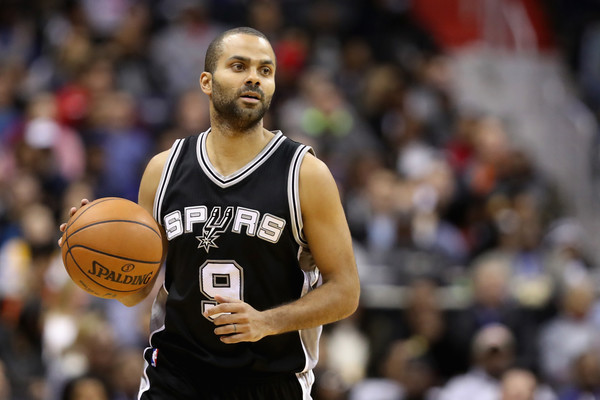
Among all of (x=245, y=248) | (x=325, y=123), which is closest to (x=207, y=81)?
(x=245, y=248)

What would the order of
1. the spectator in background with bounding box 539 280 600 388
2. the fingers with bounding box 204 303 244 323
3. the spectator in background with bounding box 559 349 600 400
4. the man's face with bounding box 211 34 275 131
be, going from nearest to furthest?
1. the fingers with bounding box 204 303 244 323
2. the man's face with bounding box 211 34 275 131
3. the spectator in background with bounding box 559 349 600 400
4. the spectator in background with bounding box 539 280 600 388

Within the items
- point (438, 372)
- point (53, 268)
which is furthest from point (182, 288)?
point (438, 372)

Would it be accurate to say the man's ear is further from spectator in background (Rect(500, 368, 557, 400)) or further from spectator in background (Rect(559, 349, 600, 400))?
spectator in background (Rect(559, 349, 600, 400))

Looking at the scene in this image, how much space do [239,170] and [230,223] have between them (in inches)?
10.5

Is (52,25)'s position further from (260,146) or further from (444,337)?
(260,146)

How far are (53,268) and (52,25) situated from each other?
157 inches

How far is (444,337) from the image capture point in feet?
31.0

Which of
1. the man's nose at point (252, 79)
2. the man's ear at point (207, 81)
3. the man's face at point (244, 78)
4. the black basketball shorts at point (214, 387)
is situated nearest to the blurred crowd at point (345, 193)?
the black basketball shorts at point (214, 387)

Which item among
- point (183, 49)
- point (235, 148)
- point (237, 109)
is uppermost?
point (183, 49)

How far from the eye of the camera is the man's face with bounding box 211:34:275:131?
4324 mm

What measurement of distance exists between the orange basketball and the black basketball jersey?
149 millimetres

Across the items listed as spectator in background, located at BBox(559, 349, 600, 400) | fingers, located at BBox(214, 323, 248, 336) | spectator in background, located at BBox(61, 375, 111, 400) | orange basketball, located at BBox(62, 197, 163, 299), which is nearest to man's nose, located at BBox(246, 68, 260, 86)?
orange basketball, located at BBox(62, 197, 163, 299)

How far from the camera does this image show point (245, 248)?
14.1 feet

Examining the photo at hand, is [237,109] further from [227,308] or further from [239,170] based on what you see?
[227,308]
